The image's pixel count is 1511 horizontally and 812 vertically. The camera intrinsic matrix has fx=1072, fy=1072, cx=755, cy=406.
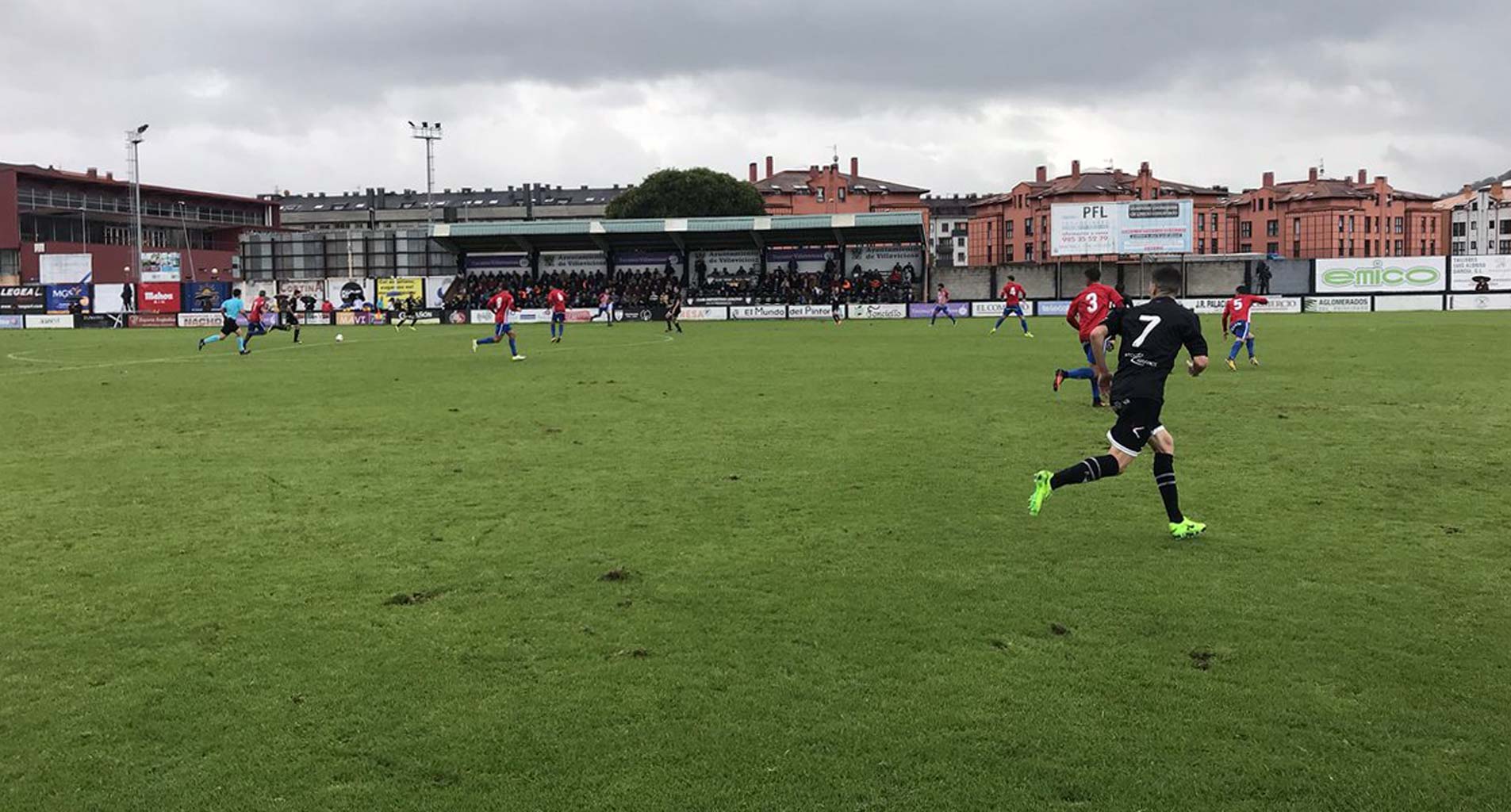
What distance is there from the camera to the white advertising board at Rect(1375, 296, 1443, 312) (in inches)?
2158

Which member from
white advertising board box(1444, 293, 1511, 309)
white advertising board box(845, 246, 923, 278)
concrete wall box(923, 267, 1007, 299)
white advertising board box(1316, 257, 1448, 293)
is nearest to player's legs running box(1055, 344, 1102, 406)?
white advertising board box(1444, 293, 1511, 309)

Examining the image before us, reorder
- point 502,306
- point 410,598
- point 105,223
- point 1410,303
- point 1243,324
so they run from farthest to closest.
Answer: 1. point 105,223
2. point 1410,303
3. point 502,306
4. point 1243,324
5. point 410,598

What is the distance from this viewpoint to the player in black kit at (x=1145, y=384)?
8.34m

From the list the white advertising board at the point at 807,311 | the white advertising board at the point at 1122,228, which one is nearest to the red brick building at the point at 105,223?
the white advertising board at the point at 807,311

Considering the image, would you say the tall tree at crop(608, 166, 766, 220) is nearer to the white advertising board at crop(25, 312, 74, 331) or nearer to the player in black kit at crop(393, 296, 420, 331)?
the player in black kit at crop(393, 296, 420, 331)

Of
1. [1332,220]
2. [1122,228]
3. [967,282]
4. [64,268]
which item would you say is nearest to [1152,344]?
[1122,228]

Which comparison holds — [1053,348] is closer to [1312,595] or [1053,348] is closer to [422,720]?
[1312,595]

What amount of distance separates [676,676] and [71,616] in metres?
3.68

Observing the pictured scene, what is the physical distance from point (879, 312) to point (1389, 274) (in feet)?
90.1

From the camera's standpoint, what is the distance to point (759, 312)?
6034cm

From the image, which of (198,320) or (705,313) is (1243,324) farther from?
(198,320)

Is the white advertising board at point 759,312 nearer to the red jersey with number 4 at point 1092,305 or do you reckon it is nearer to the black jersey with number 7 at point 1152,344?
the red jersey with number 4 at point 1092,305

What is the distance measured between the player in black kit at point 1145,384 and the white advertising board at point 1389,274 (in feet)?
186

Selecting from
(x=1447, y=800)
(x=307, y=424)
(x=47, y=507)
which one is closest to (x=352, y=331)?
(x=307, y=424)
